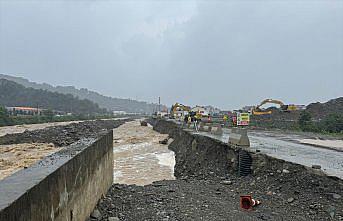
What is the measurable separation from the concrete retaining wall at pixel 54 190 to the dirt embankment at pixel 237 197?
0.90 m

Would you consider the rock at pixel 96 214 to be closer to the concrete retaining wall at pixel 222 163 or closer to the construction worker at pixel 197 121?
the concrete retaining wall at pixel 222 163

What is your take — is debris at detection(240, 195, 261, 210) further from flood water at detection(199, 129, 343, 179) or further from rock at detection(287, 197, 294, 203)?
flood water at detection(199, 129, 343, 179)

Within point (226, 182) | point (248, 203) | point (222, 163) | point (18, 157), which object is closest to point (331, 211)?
point (248, 203)

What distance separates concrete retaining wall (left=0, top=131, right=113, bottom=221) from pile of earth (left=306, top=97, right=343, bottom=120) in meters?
44.9

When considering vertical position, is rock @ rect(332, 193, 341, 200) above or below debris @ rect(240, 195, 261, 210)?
above

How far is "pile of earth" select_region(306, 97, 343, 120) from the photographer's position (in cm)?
4712

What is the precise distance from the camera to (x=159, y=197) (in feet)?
32.2

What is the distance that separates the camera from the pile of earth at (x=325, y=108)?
155 feet

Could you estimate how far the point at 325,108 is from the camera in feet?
163

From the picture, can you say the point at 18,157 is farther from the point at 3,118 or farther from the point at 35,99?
the point at 35,99

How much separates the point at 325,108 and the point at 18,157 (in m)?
42.1

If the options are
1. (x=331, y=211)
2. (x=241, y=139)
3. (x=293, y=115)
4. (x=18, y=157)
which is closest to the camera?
(x=331, y=211)

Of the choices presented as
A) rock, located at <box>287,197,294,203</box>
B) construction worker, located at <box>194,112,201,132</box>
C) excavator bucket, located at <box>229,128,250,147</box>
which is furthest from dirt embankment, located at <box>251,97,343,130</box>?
rock, located at <box>287,197,294,203</box>

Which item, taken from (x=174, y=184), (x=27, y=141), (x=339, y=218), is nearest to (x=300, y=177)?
(x=339, y=218)
